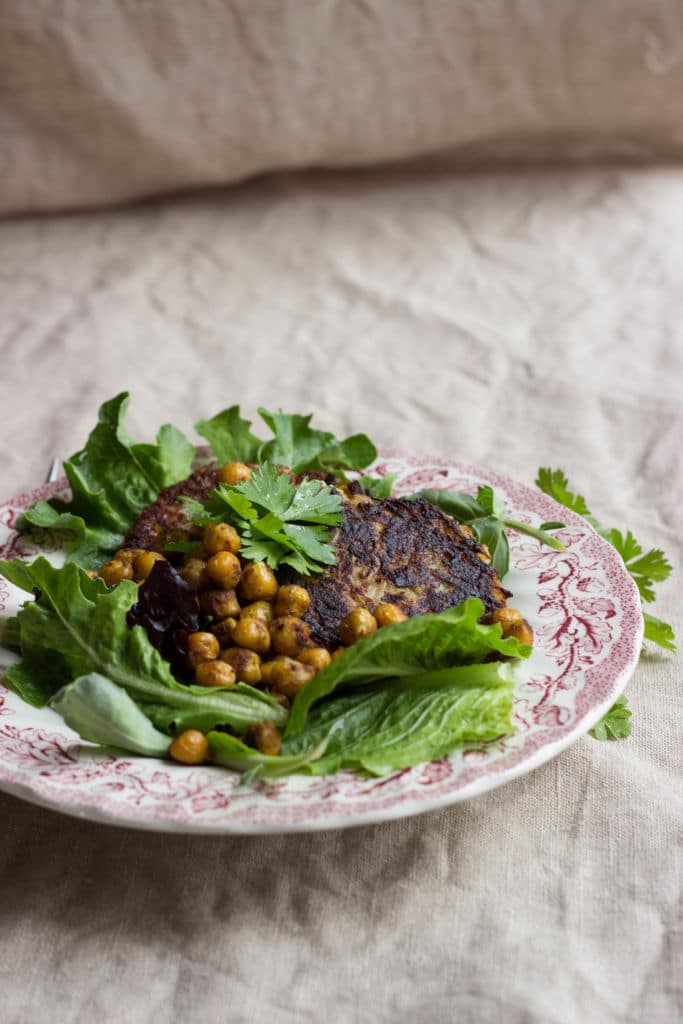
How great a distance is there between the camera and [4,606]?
2.89 meters

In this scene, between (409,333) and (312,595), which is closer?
(312,595)

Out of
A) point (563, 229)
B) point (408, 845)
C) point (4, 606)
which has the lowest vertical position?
point (408, 845)

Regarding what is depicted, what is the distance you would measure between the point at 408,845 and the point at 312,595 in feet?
1.90

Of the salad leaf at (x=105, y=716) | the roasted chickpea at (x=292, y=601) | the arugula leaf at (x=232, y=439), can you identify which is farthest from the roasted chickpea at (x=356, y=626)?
the arugula leaf at (x=232, y=439)

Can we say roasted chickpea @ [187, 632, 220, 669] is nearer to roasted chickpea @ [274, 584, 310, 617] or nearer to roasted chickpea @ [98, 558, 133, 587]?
roasted chickpea @ [274, 584, 310, 617]

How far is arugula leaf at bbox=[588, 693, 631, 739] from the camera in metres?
2.97

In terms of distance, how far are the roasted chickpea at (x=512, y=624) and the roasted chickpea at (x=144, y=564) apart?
77 cm

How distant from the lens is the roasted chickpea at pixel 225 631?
A: 267 centimetres

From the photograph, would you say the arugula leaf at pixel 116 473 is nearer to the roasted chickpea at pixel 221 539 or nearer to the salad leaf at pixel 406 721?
the roasted chickpea at pixel 221 539

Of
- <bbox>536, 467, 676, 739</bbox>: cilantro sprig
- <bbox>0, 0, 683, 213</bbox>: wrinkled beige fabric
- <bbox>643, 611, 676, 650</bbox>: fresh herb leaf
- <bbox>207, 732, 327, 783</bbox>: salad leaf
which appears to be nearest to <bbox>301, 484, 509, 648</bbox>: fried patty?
<bbox>207, 732, 327, 783</bbox>: salad leaf

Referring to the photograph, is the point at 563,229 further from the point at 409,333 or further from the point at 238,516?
the point at 238,516

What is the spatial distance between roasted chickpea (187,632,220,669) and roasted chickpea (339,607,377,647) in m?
0.28

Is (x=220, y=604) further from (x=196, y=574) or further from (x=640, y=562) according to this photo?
(x=640, y=562)

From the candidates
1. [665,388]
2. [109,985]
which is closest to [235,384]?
[665,388]
